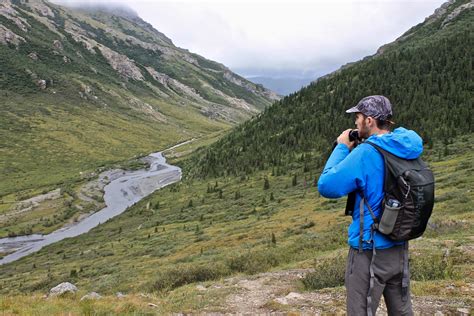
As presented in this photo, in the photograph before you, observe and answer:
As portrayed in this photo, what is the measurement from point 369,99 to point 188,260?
79.1 ft

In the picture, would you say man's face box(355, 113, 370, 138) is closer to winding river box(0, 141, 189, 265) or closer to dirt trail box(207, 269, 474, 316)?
dirt trail box(207, 269, 474, 316)

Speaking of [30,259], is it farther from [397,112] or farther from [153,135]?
[153,135]

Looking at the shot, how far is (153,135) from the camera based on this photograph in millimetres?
197875

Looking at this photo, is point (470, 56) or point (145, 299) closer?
point (145, 299)

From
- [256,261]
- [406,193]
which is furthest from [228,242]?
[406,193]

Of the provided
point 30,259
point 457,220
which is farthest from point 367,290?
point 30,259

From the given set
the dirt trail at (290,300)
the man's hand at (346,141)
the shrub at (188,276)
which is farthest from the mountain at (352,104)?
the man's hand at (346,141)

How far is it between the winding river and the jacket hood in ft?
190

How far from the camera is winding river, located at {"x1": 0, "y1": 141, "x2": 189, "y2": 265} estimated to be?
58981mm

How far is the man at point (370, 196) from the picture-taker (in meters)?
4.78

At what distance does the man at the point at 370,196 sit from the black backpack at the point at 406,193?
9cm

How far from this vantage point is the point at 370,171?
4801mm

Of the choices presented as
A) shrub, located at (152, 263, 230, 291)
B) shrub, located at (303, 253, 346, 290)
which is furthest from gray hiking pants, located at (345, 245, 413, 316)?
shrub, located at (152, 263, 230, 291)

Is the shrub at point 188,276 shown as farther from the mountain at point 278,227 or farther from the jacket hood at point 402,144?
the jacket hood at point 402,144
